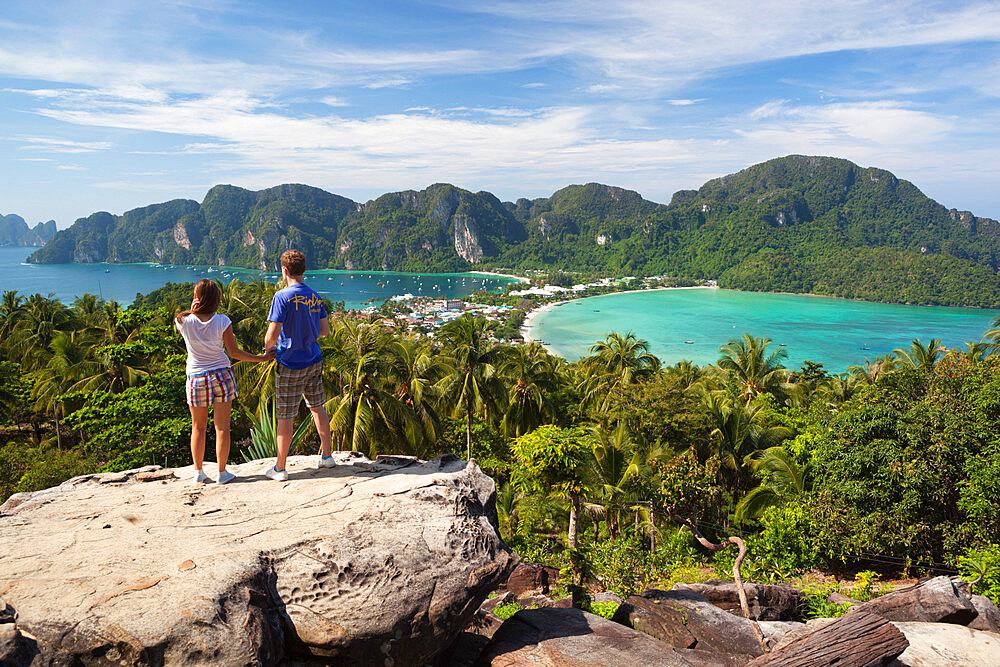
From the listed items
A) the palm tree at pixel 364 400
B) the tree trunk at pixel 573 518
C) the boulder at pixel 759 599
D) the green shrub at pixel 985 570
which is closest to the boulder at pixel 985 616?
the green shrub at pixel 985 570

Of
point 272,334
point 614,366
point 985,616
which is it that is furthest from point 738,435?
point 272,334

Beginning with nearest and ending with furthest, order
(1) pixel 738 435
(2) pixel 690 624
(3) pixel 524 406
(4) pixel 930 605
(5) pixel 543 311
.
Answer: (2) pixel 690 624 → (4) pixel 930 605 → (1) pixel 738 435 → (3) pixel 524 406 → (5) pixel 543 311

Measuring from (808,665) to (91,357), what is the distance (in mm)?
24358

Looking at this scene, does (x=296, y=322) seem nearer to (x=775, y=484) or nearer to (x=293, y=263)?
(x=293, y=263)

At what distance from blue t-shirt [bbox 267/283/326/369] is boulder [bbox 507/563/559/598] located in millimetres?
5282

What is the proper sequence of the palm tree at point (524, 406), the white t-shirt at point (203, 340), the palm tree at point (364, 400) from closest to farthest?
1. the white t-shirt at point (203, 340)
2. the palm tree at point (364, 400)
3. the palm tree at point (524, 406)

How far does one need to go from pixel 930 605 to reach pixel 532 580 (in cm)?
539

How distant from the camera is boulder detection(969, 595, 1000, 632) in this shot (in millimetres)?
6711

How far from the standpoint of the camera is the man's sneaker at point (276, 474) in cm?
558

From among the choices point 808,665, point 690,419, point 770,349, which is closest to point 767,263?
point 770,349

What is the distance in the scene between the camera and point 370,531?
4594 millimetres

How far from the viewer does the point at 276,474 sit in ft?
18.5

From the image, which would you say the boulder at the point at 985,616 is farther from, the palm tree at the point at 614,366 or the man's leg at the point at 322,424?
the palm tree at the point at 614,366

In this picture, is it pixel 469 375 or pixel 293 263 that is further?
pixel 469 375
